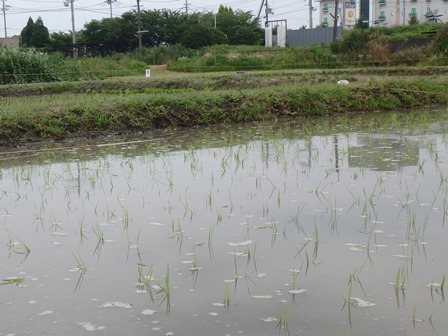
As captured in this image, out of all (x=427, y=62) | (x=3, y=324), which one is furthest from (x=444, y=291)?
(x=427, y=62)

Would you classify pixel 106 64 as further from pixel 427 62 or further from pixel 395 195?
pixel 395 195

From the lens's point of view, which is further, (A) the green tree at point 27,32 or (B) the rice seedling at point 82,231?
(A) the green tree at point 27,32

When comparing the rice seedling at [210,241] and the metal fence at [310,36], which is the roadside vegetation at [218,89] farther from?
the metal fence at [310,36]

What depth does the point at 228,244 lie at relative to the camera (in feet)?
12.6

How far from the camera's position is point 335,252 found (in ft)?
12.0

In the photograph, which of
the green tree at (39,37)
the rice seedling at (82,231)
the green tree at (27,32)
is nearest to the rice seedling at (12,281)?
the rice seedling at (82,231)

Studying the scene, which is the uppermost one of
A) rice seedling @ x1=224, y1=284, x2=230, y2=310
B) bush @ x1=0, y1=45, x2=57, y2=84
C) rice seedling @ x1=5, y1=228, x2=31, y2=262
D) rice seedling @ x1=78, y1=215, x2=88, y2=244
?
bush @ x1=0, y1=45, x2=57, y2=84

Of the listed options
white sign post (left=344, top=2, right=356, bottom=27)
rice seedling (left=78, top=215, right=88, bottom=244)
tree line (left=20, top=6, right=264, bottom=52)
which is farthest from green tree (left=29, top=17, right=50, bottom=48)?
rice seedling (left=78, top=215, right=88, bottom=244)

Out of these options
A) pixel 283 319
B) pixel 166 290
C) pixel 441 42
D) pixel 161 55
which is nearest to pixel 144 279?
pixel 166 290

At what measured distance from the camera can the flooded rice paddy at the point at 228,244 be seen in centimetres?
288

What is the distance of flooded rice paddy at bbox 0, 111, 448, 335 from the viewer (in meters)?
2.88

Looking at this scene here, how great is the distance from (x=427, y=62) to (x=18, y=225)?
17.5 meters

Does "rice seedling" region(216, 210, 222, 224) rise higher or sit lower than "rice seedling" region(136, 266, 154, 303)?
higher

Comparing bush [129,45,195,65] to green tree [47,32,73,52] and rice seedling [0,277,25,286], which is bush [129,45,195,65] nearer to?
green tree [47,32,73,52]
